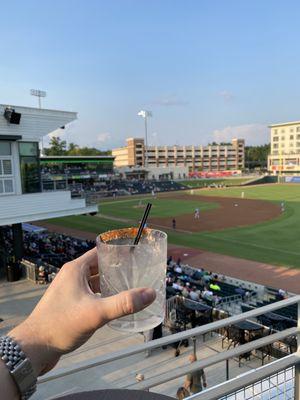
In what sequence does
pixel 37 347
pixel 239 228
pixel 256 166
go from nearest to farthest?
pixel 37 347
pixel 239 228
pixel 256 166

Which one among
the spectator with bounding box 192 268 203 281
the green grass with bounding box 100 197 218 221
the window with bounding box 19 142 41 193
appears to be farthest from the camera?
the green grass with bounding box 100 197 218 221

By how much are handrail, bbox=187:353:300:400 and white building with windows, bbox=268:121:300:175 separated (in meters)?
116

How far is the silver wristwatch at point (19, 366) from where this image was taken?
1277 mm

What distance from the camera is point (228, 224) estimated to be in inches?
1410

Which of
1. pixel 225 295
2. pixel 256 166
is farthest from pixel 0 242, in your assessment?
pixel 256 166

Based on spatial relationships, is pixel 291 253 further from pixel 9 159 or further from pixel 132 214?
pixel 132 214

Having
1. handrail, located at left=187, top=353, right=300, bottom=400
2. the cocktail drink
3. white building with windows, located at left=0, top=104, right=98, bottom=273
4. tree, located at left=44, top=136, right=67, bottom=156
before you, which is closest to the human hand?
the cocktail drink

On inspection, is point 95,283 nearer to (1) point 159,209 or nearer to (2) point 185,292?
(2) point 185,292

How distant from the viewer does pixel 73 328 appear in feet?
4.79

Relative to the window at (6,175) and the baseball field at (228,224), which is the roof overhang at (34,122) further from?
the baseball field at (228,224)

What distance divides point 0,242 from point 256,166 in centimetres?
15728

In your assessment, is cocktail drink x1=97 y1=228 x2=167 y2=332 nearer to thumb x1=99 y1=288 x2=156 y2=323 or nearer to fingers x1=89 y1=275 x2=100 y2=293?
fingers x1=89 y1=275 x2=100 y2=293

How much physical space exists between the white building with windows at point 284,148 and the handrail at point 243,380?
380ft

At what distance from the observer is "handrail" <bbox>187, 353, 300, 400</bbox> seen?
98.5 inches
